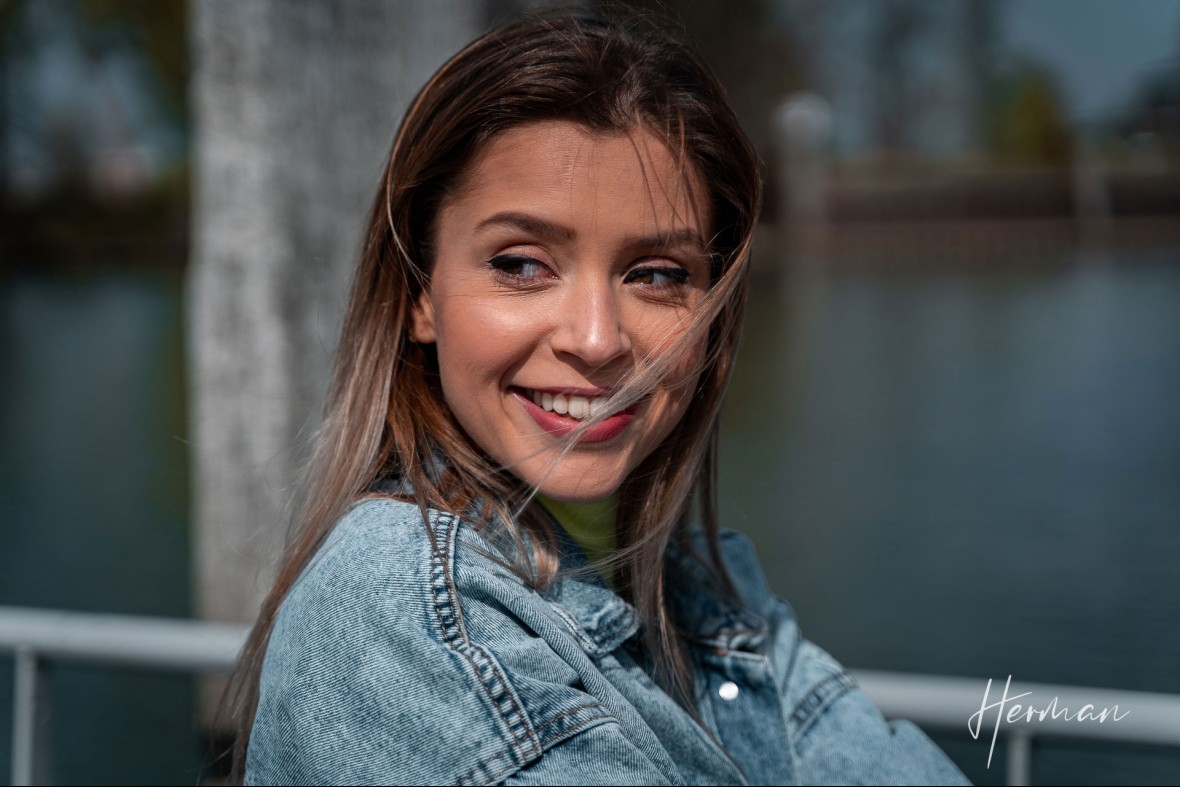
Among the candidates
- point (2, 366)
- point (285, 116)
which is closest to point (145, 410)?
point (2, 366)

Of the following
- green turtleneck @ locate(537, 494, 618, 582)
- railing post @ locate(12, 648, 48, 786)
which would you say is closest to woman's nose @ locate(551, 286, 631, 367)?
green turtleneck @ locate(537, 494, 618, 582)

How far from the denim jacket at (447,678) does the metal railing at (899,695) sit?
0.30m

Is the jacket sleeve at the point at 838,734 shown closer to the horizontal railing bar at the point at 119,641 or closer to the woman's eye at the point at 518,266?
the woman's eye at the point at 518,266

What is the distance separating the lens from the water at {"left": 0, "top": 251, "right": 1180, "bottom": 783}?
281 centimetres

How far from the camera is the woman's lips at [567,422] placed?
86cm

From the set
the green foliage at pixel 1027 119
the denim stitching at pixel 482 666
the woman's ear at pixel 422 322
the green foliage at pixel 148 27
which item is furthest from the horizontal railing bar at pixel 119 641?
the green foliage at pixel 1027 119

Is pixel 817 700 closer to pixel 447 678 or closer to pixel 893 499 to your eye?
pixel 447 678

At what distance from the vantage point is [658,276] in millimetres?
881

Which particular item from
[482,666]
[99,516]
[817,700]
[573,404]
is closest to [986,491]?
[99,516]

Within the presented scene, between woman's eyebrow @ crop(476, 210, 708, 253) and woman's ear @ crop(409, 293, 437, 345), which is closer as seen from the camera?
woman's eyebrow @ crop(476, 210, 708, 253)

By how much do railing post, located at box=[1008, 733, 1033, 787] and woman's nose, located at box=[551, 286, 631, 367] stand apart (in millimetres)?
533

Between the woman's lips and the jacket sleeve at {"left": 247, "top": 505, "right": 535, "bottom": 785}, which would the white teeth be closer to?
the woman's lips

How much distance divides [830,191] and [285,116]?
1199 centimetres

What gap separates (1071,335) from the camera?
21.4 feet
